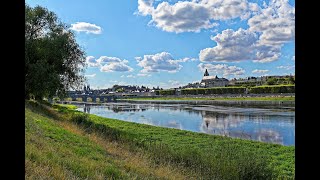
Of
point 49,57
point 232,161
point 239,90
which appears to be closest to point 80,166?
point 232,161

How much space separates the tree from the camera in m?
27.4

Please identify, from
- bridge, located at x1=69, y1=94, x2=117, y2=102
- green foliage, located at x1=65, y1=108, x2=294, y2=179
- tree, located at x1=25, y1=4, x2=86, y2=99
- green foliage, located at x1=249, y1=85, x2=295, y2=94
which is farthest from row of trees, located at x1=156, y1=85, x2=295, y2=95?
green foliage, located at x1=65, y1=108, x2=294, y2=179

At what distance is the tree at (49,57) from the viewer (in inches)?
1080

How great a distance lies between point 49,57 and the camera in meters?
29.4

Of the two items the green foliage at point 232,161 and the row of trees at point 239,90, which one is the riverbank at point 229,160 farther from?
the row of trees at point 239,90

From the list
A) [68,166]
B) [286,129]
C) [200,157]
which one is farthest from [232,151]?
[286,129]

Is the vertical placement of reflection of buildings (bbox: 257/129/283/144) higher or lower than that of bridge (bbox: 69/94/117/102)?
lower

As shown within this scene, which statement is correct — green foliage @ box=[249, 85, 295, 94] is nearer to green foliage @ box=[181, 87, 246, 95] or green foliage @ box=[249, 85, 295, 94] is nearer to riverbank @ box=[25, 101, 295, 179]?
green foliage @ box=[181, 87, 246, 95]

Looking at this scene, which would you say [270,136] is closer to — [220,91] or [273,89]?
[273,89]

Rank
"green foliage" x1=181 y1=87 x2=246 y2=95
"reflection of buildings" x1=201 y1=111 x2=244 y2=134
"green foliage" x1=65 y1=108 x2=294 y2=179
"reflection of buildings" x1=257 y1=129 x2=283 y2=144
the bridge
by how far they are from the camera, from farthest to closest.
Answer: the bridge, "green foliage" x1=181 y1=87 x2=246 y2=95, "reflection of buildings" x1=201 y1=111 x2=244 y2=134, "reflection of buildings" x1=257 y1=129 x2=283 y2=144, "green foliage" x1=65 y1=108 x2=294 y2=179
